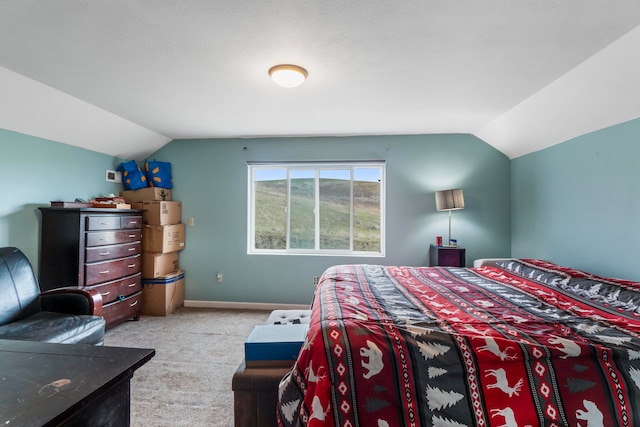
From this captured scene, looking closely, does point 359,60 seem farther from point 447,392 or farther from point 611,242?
point 611,242

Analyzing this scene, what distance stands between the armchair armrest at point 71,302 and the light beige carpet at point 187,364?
617mm

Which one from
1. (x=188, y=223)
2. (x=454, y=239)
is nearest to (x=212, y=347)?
(x=188, y=223)

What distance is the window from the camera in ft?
12.7

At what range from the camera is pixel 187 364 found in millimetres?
2396

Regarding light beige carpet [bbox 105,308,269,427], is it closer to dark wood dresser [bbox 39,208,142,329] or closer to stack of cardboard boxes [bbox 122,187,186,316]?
stack of cardboard boxes [bbox 122,187,186,316]

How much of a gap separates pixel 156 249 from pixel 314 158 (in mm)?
2335

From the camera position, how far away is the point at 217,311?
3715 mm

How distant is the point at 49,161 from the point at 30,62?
4.34 ft

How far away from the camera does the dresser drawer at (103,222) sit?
2.83 metres

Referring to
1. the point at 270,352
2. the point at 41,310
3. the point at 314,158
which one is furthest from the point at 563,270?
the point at 41,310

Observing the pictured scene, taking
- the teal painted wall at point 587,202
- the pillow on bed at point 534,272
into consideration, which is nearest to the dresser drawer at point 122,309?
the pillow on bed at point 534,272

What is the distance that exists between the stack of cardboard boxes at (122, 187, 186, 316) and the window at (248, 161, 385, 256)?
3.42ft

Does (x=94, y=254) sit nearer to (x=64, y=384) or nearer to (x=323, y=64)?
(x=64, y=384)

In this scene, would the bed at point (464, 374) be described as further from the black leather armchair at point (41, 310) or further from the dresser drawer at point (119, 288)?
the dresser drawer at point (119, 288)
